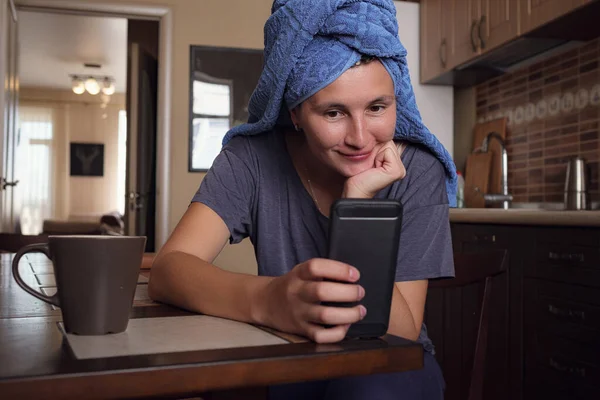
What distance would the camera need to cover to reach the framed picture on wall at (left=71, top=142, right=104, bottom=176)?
11078 millimetres

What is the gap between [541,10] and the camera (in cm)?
273

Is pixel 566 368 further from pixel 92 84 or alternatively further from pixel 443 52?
pixel 92 84

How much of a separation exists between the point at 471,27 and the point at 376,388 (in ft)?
9.33

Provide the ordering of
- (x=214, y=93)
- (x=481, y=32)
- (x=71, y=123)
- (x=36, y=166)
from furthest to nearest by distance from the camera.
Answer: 1. (x=71, y=123)
2. (x=36, y=166)
3. (x=214, y=93)
4. (x=481, y=32)

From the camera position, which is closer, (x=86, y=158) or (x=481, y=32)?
(x=481, y=32)

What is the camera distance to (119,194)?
11383 mm

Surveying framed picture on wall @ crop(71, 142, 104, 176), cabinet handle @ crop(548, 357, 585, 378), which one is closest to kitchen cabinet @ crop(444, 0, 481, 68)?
cabinet handle @ crop(548, 357, 585, 378)

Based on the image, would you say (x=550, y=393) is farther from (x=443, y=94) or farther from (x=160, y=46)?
(x=160, y=46)

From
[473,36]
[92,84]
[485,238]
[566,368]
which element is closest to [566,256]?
[566,368]

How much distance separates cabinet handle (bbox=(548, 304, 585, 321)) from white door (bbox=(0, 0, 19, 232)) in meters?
2.88

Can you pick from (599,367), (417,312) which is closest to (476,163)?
(599,367)

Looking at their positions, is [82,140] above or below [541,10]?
above

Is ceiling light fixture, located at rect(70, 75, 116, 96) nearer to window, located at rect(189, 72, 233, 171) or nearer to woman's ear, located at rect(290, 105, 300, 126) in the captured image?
window, located at rect(189, 72, 233, 171)

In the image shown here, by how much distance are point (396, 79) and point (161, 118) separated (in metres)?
3.14
